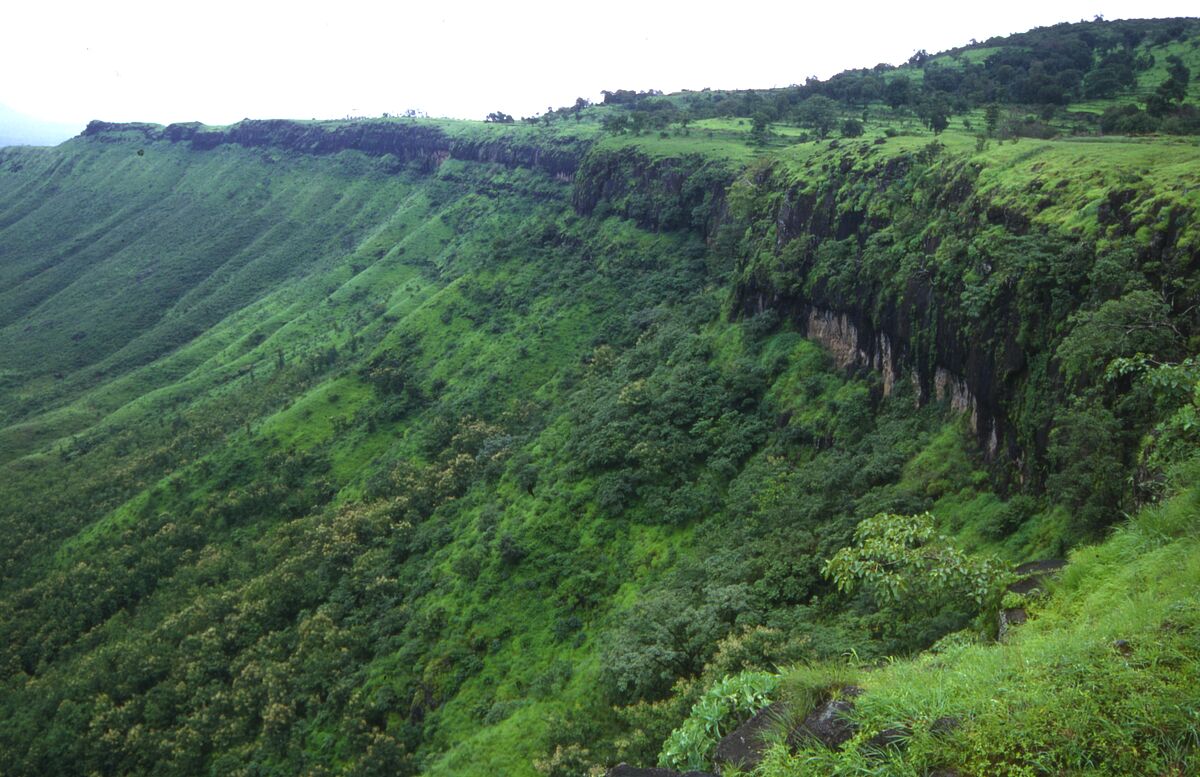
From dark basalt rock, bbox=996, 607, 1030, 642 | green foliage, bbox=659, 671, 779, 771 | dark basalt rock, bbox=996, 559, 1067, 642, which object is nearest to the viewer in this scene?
green foliage, bbox=659, 671, 779, 771

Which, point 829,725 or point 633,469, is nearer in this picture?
point 829,725

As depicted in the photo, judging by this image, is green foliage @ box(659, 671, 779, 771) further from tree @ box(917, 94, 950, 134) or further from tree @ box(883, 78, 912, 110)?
tree @ box(883, 78, 912, 110)

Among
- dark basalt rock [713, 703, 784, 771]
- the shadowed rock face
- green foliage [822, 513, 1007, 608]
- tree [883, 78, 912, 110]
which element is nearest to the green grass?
dark basalt rock [713, 703, 784, 771]

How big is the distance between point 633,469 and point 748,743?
30.2 m

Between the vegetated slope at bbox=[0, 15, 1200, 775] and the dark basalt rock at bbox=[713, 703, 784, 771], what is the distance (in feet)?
2.13

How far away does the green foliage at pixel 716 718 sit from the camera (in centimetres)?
921

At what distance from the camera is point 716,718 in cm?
938

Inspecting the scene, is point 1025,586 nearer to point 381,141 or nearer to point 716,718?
point 716,718

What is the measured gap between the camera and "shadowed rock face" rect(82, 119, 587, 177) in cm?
10519

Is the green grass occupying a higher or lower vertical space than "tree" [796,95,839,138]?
lower

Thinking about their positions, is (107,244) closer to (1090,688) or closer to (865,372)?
(865,372)

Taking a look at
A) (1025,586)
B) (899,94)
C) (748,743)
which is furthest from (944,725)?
(899,94)

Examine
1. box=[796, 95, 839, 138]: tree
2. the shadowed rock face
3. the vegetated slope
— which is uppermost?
the shadowed rock face

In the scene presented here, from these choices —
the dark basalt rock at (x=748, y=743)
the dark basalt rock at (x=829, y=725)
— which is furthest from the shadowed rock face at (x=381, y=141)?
the dark basalt rock at (x=829, y=725)
